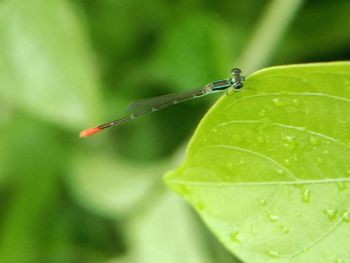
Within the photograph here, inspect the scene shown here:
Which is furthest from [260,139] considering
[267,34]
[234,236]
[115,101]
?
[115,101]

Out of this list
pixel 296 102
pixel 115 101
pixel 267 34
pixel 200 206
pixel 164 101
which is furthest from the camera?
pixel 115 101

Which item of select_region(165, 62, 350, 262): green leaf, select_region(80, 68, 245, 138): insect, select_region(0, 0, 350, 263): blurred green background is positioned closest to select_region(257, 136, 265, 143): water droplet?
select_region(165, 62, 350, 262): green leaf

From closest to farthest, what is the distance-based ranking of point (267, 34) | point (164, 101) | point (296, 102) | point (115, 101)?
point (296, 102) → point (164, 101) → point (267, 34) → point (115, 101)

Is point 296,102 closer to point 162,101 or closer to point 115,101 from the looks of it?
point 162,101

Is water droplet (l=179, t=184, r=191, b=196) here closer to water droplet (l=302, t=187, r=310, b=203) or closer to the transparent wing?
water droplet (l=302, t=187, r=310, b=203)

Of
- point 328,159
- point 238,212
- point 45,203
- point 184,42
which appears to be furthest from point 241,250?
point 45,203

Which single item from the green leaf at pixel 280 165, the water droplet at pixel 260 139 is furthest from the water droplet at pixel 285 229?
the water droplet at pixel 260 139

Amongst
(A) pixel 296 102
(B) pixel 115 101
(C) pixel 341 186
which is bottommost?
(B) pixel 115 101
